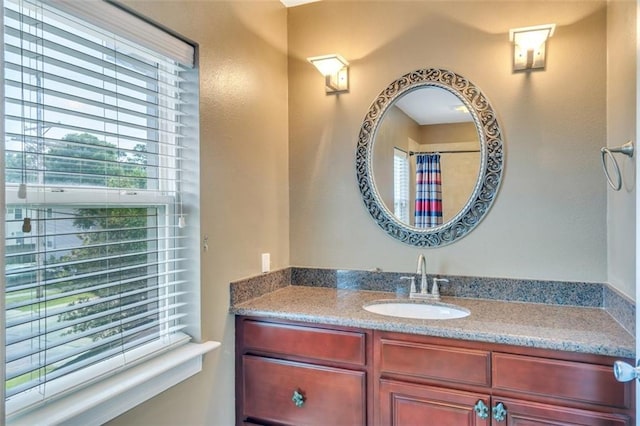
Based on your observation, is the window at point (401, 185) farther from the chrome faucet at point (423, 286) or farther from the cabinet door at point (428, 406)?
the cabinet door at point (428, 406)

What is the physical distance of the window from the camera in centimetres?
216

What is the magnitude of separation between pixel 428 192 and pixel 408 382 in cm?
94

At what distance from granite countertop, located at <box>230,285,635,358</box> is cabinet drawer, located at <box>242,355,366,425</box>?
0.72ft

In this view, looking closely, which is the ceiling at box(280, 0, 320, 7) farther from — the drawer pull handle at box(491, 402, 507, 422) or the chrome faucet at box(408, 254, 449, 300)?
the drawer pull handle at box(491, 402, 507, 422)

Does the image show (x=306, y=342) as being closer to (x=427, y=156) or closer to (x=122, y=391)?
(x=122, y=391)

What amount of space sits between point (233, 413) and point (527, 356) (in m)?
1.29

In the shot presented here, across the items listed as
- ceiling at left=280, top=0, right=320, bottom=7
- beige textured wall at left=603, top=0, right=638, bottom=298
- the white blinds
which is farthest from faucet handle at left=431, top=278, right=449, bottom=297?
ceiling at left=280, top=0, right=320, bottom=7

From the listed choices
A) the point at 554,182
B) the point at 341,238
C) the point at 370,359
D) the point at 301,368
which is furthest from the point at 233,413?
the point at 554,182

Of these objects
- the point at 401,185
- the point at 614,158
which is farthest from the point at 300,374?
the point at 614,158

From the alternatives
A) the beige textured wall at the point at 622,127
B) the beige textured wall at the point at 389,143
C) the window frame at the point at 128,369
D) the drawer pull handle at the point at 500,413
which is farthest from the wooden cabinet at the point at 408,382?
the beige textured wall at the point at 389,143

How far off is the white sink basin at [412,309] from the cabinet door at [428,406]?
406mm

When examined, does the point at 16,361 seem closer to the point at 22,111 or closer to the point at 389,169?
the point at 22,111

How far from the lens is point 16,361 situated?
1.11 m

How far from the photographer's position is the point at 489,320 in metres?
1.63
